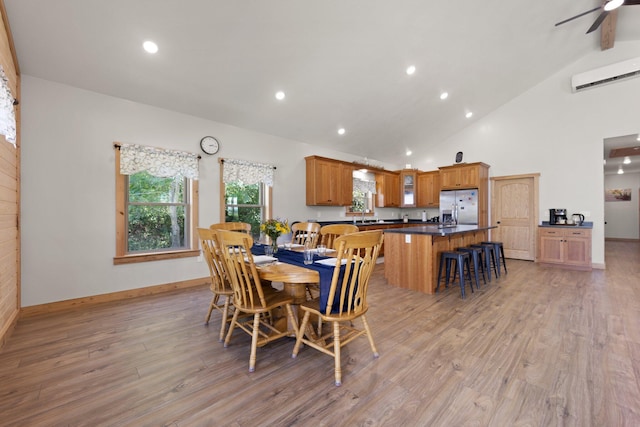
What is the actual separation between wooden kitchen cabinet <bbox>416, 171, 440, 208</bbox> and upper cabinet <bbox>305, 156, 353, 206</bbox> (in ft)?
8.25

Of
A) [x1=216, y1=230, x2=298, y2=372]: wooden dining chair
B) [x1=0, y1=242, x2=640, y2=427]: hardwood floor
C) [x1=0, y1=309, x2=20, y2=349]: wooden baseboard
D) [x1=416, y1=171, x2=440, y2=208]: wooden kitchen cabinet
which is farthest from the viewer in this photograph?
[x1=416, y1=171, x2=440, y2=208]: wooden kitchen cabinet

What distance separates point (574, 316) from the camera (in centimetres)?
295

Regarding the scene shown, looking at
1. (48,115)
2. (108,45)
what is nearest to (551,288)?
(108,45)

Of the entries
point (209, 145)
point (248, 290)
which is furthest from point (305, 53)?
point (248, 290)

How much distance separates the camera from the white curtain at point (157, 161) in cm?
361

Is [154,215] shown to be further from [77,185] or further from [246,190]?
[246,190]

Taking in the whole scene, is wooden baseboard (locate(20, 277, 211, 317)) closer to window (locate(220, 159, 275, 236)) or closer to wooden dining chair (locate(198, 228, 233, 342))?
window (locate(220, 159, 275, 236))

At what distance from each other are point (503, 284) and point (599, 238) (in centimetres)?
293

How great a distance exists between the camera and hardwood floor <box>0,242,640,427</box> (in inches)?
61.1

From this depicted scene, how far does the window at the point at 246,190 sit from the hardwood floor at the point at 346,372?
6.48 feet

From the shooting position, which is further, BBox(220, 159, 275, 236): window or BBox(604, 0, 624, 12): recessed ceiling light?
BBox(220, 159, 275, 236): window

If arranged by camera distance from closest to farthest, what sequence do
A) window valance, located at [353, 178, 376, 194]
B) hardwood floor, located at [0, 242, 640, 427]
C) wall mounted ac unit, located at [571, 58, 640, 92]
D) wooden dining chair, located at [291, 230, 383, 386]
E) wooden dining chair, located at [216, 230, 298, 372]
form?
hardwood floor, located at [0, 242, 640, 427]
wooden dining chair, located at [291, 230, 383, 386]
wooden dining chair, located at [216, 230, 298, 372]
wall mounted ac unit, located at [571, 58, 640, 92]
window valance, located at [353, 178, 376, 194]

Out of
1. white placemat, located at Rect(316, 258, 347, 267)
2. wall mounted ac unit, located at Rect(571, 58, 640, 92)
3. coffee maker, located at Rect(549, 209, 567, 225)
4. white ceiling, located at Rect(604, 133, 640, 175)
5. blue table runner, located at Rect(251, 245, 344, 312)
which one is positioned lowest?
blue table runner, located at Rect(251, 245, 344, 312)

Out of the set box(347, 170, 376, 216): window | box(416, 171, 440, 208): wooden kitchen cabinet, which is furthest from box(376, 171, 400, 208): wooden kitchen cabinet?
box(416, 171, 440, 208): wooden kitchen cabinet
